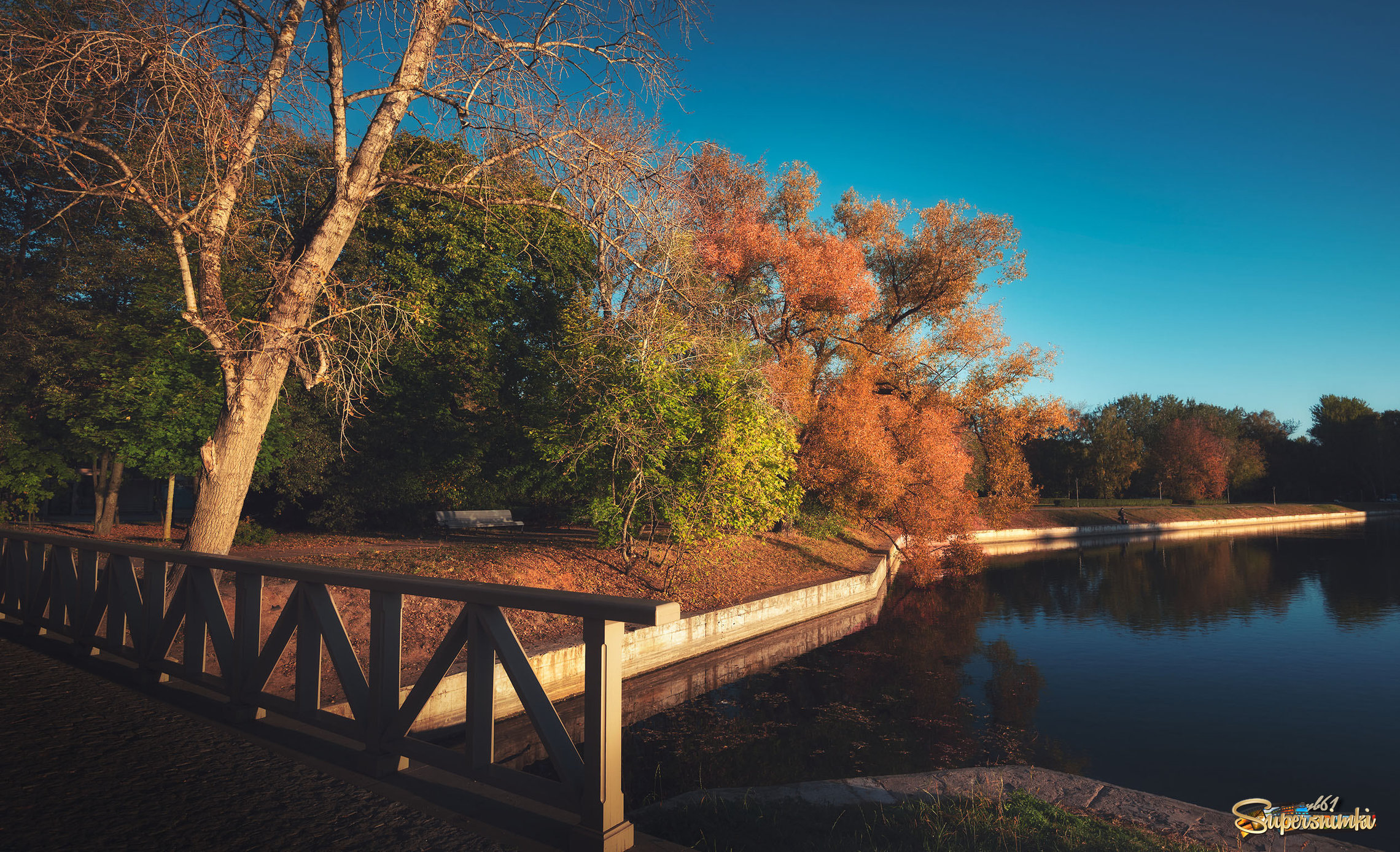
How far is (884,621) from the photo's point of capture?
56.1 feet

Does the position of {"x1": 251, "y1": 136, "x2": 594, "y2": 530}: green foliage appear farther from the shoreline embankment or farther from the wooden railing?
the wooden railing

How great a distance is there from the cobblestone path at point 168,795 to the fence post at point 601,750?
455 millimetres

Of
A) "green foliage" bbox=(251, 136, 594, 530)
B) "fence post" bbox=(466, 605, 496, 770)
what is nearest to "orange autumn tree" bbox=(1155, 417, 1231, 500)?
"green foliage" bbox=(251, 136, 594, 530)

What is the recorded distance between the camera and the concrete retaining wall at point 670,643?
26.2 feet

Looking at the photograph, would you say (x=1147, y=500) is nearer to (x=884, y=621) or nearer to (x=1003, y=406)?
(x=1003, y=406)

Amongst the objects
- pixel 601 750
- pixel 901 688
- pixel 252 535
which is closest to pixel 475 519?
pixel 252 535

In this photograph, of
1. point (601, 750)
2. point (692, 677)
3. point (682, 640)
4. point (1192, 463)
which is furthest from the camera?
point (1192, 463)

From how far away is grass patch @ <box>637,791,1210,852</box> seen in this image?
14.7ft

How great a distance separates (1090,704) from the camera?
10.8m

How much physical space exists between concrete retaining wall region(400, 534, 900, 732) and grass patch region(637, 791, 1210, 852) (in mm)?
1330

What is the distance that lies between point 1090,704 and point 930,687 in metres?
2.36

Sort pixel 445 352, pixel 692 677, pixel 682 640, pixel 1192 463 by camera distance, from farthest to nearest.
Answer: pixel 1192 463 < pixel 445 352 < pixel 682 640 < pixel 692 677

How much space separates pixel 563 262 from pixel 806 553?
10.9 meters

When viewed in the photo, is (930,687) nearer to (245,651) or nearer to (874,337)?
(245,651)
